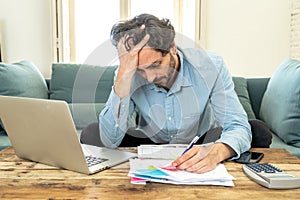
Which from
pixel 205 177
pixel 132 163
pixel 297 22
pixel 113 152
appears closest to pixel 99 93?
pixel 113 152

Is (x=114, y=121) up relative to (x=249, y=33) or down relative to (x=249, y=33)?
down

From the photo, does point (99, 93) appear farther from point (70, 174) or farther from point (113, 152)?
point (70, 174)

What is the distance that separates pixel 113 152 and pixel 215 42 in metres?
2.45

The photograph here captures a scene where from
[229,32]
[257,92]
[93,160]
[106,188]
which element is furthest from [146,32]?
[229,32]

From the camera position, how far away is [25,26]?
10.9ft

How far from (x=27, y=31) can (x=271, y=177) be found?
2956mm

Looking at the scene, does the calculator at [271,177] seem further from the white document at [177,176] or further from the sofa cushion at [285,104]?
the sofa cushion at [285,104]

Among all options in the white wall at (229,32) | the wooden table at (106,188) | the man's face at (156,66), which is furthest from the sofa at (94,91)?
the wooden table at (106,188)

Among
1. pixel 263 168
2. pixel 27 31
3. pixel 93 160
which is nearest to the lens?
pixel 263 168

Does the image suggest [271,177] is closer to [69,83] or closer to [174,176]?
[174,176]

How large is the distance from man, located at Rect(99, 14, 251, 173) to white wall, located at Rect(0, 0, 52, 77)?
206 centimetres

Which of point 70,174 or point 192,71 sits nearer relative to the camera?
point 70,174

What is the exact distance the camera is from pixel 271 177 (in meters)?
0.88

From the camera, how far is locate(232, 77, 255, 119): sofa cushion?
238 centimetres
